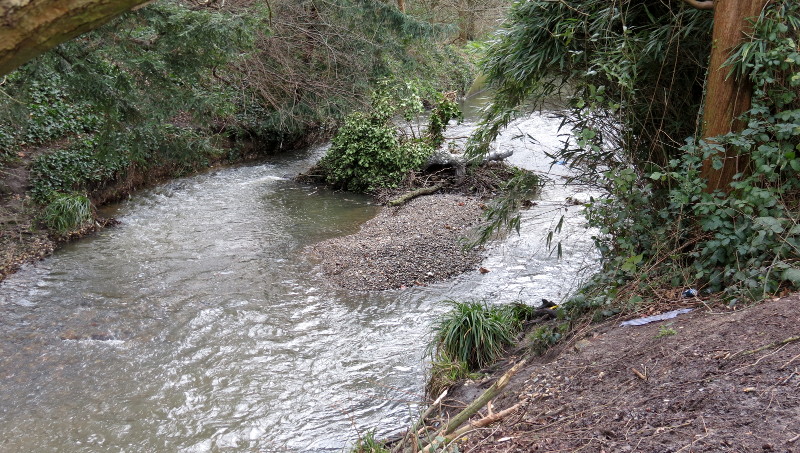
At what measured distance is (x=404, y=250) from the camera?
869 cm

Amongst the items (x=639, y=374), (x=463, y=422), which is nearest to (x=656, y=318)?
(x=639, y=374)

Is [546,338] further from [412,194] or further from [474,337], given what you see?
[412,194]

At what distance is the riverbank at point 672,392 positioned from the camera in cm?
241

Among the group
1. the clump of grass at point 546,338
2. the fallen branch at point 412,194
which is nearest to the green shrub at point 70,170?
the fallen branch at point 412,194

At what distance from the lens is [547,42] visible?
5.18 metres

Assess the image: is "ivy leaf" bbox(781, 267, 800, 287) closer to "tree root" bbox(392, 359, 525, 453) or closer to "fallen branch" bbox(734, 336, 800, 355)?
"fallen branch" bbox(734, 336, 800, 355)

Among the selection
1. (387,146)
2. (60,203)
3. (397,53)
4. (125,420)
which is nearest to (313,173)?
(387,146)

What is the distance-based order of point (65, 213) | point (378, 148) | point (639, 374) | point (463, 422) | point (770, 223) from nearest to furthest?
point (639, 374) → point (463, 422) → point (770, 223) → point (65, 213) → point (378, 148)

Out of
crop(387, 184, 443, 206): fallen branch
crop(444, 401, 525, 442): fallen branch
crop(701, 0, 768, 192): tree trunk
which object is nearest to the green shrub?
crop(387, 184, 443, 206): fallen branch

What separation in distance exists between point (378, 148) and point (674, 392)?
397 inches

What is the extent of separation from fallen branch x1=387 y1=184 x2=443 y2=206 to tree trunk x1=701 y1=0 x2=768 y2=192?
7536 mm

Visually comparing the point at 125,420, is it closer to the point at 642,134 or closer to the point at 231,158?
the point at 642,134

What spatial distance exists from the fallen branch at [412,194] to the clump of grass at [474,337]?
5.92m

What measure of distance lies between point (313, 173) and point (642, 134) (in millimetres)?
9567
